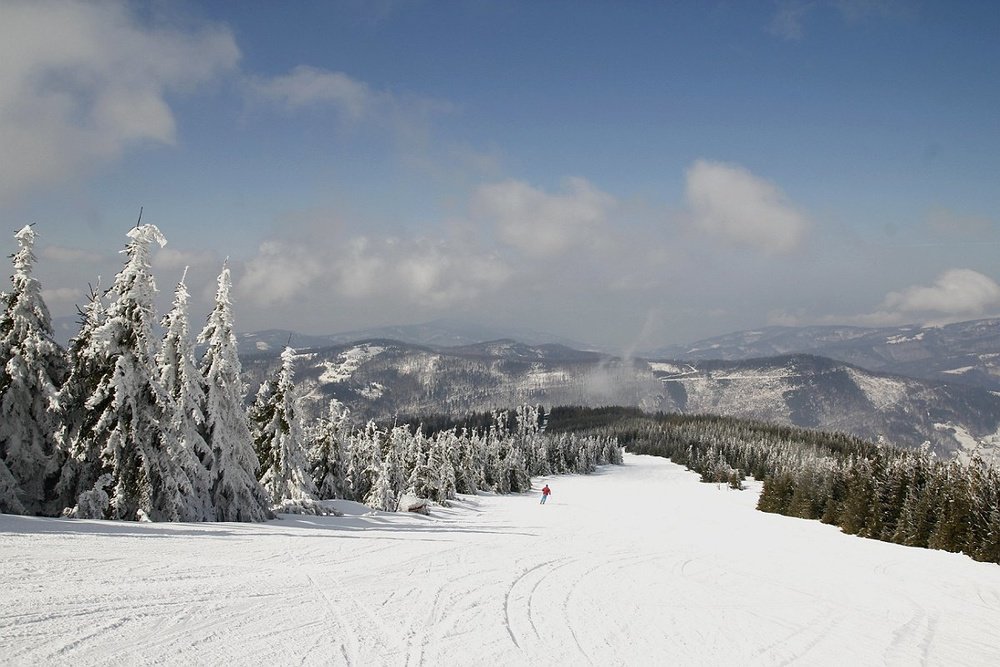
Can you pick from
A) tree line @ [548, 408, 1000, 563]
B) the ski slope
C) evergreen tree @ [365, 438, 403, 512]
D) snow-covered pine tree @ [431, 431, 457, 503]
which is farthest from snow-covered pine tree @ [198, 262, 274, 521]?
tree line @ [548, 408, 1000, 563]

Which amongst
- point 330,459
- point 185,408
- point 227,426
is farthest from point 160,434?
point 330,459

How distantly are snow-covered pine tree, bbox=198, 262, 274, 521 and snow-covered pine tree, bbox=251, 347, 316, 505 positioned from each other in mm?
5185

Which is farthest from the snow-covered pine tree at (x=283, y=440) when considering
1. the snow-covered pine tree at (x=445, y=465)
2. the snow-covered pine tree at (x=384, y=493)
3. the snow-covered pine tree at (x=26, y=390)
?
the snow-covered pine tree at (x=445, y=465)

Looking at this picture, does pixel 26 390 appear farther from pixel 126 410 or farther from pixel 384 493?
pixel 384 493

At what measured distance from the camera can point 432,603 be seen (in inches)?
412

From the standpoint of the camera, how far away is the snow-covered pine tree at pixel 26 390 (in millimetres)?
17328

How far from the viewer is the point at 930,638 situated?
12.3 metres

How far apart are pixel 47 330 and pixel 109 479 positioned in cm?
591

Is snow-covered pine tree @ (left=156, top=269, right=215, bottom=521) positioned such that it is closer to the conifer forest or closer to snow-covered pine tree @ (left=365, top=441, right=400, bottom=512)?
the conifer forest

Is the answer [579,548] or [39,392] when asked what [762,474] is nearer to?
[579,548]

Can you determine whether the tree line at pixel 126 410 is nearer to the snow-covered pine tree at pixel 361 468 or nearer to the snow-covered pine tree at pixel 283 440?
the snow-covered pine tree at pixel 283 440

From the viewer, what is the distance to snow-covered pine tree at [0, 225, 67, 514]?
17.3m

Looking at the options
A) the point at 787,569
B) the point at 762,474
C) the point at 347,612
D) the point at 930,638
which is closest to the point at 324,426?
the point at 787,569

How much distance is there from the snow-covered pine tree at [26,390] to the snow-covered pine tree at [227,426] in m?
5.05
